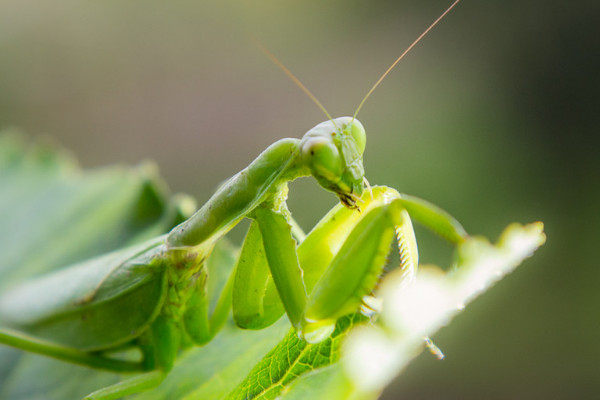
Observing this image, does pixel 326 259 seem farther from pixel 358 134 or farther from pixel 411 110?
pixel 411 110

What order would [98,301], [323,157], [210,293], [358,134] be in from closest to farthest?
[323,157] < [358,134] < [98,301] < [210,293]

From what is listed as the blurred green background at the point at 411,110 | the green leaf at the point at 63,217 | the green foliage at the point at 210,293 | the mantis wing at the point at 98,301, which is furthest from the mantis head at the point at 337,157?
the blurred green background at the point at 411,110

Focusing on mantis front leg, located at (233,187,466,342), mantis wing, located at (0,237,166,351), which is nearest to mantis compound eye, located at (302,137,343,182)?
mantis front leg, located at (233,187,466,342)

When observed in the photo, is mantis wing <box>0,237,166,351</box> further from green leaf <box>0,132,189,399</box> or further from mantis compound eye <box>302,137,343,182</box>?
mantis compound eye <box>302,137,343,182</box>

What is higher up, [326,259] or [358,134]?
[358,134]

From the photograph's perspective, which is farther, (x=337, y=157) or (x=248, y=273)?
(x=248, y=273)

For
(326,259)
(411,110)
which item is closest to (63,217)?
(326,259)

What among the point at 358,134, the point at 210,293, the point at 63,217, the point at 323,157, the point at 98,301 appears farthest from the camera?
the point at 63,217

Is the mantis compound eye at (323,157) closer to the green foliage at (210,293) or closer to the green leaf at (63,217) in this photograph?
the green foliage at (210,293)
